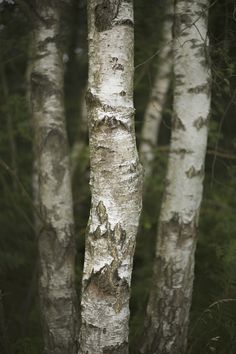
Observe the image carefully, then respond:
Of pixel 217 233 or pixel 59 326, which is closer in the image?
pixel 59 326

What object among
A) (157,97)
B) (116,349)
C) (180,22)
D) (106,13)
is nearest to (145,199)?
(157,97)

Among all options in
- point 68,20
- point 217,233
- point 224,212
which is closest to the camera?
point 68,20

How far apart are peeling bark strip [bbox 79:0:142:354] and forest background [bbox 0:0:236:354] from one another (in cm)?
45

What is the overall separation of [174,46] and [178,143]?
88 centimetres

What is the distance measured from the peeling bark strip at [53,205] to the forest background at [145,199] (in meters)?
0.26

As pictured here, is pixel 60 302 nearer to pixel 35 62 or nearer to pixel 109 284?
pixel 109 284

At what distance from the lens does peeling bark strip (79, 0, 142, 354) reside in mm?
2004

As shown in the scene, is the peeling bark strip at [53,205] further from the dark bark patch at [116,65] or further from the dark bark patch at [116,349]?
the dark bark patch at [116,65]

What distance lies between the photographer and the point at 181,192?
3.16 metres

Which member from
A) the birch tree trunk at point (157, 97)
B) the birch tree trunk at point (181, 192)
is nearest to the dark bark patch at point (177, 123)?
the birch tree trunk at point (181, 192)

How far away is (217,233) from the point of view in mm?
4496

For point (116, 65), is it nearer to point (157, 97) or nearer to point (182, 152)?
point (182, 152)

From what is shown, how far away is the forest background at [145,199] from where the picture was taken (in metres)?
3.28

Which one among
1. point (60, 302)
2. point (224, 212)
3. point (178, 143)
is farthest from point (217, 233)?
point (60, 302)
